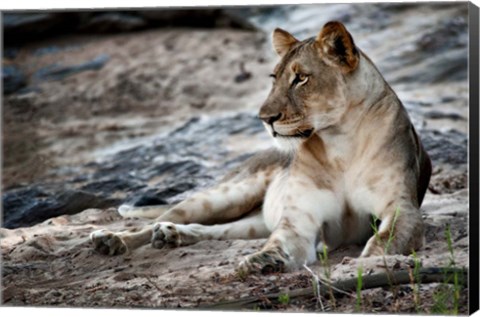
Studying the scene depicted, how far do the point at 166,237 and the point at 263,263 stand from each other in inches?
33.6

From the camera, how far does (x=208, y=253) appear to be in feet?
18.6

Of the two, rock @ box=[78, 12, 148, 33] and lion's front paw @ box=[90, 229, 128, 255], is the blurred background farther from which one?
lion's front paw @ box=[90, 229, 128, 255]

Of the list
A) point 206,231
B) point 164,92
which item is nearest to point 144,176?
point 206,231

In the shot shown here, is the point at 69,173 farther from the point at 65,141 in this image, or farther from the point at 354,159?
the point at 354,159

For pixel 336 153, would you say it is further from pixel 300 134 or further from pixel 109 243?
pixel 109 243

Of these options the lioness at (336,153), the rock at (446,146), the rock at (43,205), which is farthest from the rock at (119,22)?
the lioness at (336,153)

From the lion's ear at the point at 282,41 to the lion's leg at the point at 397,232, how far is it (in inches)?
37.6

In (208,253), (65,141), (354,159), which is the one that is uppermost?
(354,159)

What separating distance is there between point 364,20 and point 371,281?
159 inches

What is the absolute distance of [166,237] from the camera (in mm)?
5785

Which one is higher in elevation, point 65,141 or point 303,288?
point 303,288

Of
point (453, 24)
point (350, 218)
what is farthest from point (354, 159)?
point (453, 24)

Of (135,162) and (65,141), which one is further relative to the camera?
(65,141)

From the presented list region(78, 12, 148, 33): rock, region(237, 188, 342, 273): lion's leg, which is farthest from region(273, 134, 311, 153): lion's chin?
region(78, 12, 148, 33): rock
